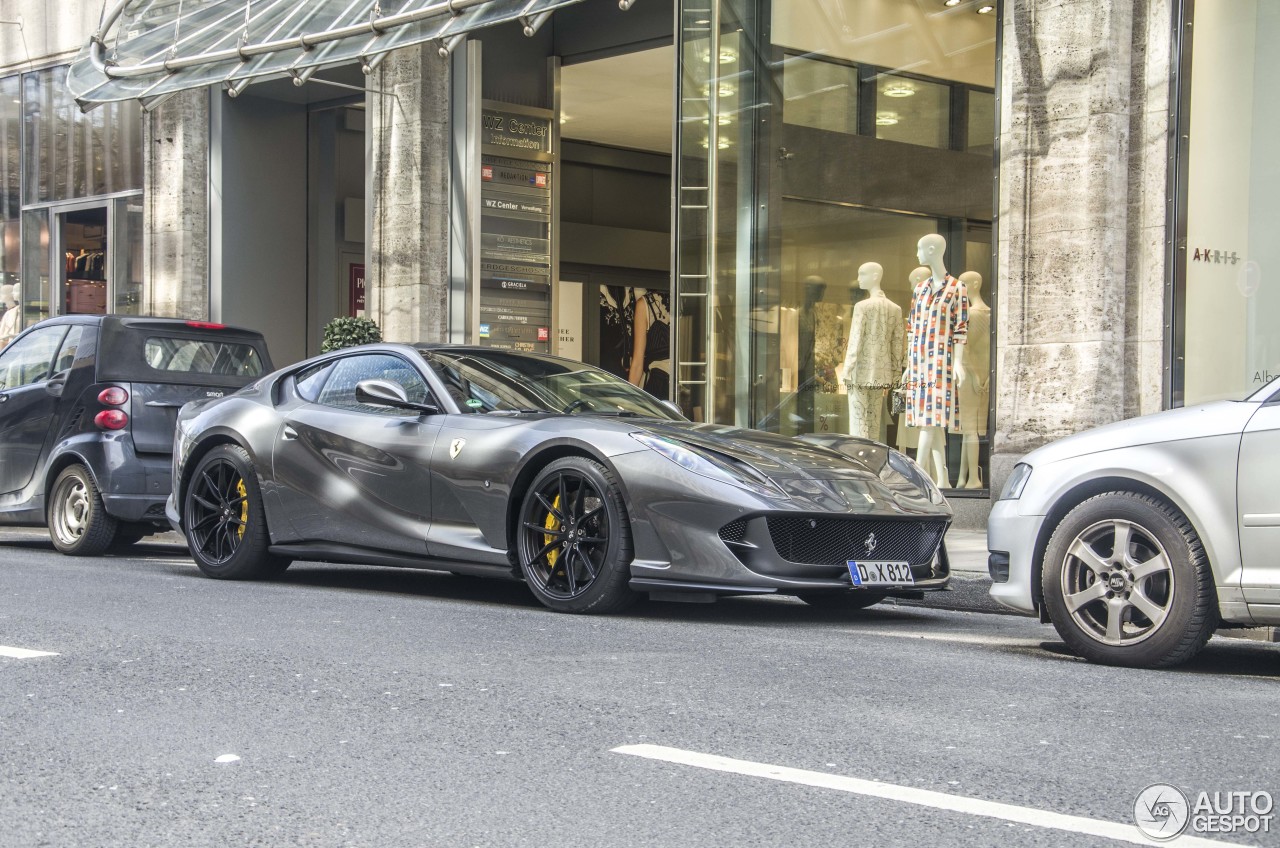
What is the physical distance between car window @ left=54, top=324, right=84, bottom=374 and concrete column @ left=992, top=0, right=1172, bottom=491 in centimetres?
687

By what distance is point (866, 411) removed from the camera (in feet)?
45.1

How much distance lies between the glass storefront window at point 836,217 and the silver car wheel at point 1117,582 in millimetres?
6870

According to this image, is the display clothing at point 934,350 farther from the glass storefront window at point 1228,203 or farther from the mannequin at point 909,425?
the glass storefront window at point 1228,203

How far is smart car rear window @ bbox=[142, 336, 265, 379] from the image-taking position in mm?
10711

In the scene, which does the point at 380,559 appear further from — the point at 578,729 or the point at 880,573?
the point at 578,729

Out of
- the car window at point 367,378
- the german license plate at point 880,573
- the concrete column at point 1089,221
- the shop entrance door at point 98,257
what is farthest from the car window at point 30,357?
the shop entrance door at point 98,257

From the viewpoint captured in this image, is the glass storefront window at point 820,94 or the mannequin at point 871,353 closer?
the mannequin at point 871,353

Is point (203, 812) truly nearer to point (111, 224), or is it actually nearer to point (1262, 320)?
point (1262, 320)

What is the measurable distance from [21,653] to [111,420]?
4954 mm

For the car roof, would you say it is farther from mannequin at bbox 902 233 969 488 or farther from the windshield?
mannequin at bbox 902 233 969 488

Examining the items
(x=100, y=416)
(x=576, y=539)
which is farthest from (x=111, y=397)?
(x=576, y=539)

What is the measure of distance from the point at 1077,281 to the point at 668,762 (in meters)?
8.71

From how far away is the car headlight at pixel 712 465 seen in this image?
6.61 meters

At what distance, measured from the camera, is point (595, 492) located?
6945 mm
